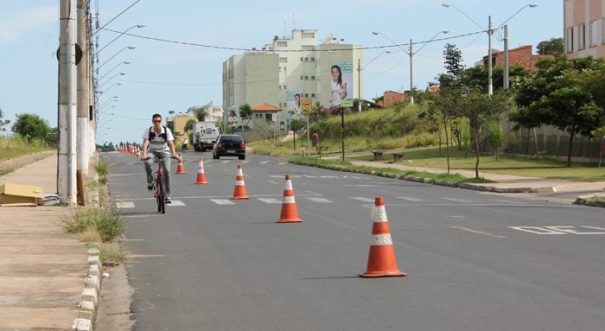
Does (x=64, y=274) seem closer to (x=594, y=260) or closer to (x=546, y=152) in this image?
(x=594, y=260)

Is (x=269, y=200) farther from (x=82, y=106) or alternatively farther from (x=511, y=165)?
(x=511, y=165)

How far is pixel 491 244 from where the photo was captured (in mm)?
14727

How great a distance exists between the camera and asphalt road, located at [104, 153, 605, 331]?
29.3 feet

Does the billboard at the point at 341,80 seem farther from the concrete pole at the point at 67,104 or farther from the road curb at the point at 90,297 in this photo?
the road curb at the point at 90,297

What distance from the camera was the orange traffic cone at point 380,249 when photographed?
436 inches

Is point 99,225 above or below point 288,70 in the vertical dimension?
below

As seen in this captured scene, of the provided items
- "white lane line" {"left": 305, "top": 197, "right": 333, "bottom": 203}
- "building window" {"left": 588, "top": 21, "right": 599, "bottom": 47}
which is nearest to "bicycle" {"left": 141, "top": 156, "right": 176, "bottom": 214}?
"white lane line" {"left": 305, "top": 197, "right": 333, "bottom": 203}

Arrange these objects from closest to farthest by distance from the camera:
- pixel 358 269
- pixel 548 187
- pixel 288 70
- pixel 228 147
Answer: pixel 358 269, pixel 548 187, pixel 228 147, pixel 288 70

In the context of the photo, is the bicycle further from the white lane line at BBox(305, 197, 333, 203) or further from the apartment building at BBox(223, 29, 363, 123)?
the apartment building at BBox(223, 29, 363, 123)

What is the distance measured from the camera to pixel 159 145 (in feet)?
67.0

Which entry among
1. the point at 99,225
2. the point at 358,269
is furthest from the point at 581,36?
the point at 358,269

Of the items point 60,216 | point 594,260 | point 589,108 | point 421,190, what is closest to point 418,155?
point 589,108

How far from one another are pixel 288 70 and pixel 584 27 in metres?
112

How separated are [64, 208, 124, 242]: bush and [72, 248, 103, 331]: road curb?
2802 mm
